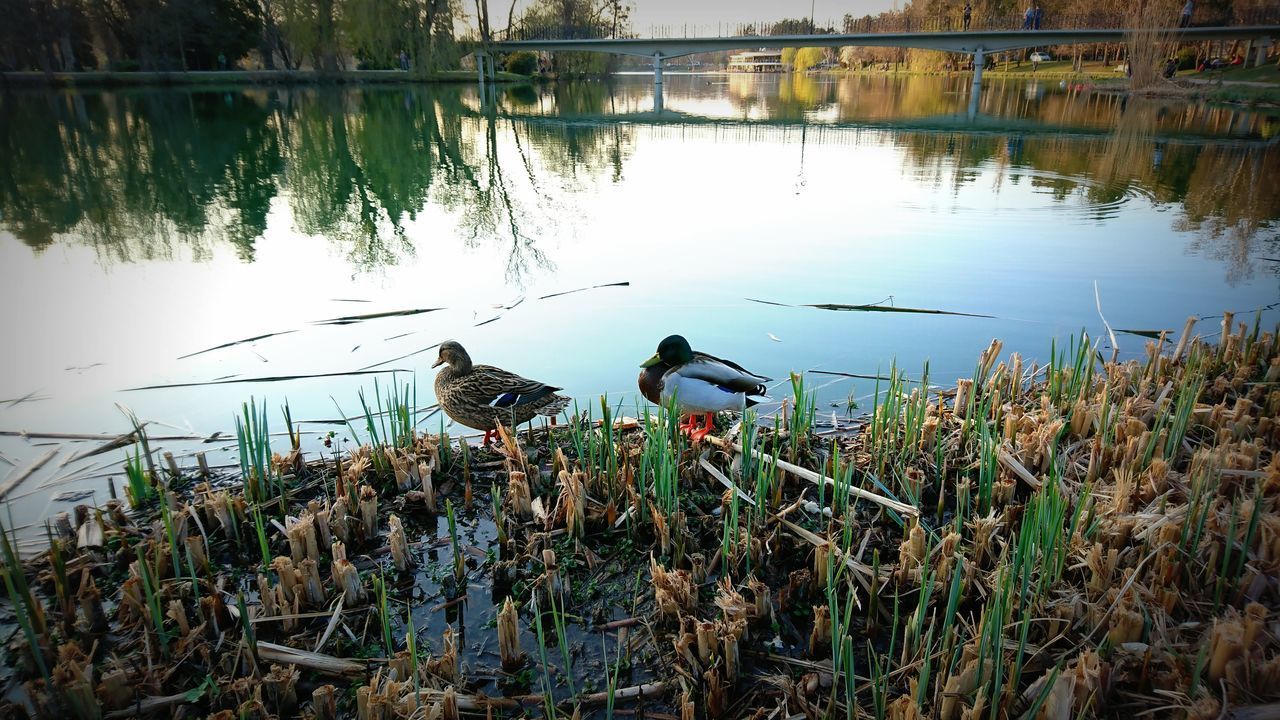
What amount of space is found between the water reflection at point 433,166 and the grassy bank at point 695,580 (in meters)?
5.22

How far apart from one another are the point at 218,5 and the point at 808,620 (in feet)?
225

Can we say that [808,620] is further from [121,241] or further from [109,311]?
[121,241]

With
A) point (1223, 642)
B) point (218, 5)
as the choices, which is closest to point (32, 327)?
point (1223, 642)

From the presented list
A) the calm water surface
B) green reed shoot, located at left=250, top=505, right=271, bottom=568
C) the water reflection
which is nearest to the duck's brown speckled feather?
the calm water surface

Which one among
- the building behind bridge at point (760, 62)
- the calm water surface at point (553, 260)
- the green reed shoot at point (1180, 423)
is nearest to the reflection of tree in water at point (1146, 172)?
the calm water surface at point (553, 260)

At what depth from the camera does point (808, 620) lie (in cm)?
290

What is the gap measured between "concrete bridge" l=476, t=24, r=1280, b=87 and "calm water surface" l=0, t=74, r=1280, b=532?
32034mm

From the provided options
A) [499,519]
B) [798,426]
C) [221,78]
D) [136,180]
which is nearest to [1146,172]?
[798,426]

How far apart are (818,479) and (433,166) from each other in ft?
51.4

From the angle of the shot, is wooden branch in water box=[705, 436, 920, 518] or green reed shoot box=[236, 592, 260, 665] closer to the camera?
green reed shoot box=[236, 592, 260, 665]

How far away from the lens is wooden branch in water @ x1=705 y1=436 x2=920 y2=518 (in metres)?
3.27

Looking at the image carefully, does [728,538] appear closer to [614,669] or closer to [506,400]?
[614,669]

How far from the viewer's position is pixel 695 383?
420 centimetres

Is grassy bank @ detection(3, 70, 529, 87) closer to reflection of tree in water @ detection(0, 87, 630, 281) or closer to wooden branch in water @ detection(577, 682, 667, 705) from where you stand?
reflection of tree in water @ detection(0, 87, 630, 281)
